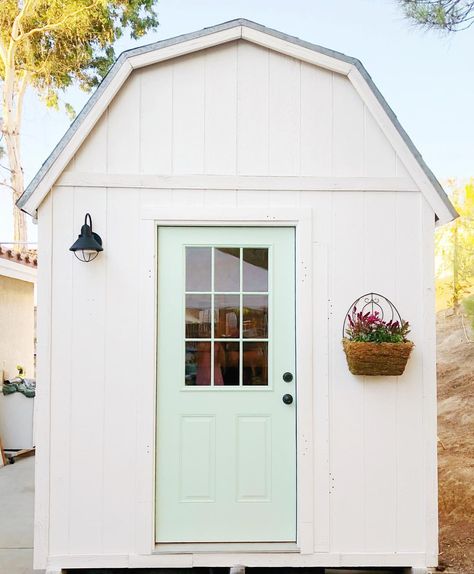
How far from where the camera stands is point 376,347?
305 centimetres

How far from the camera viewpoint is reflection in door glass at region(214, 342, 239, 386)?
3307 millimetres

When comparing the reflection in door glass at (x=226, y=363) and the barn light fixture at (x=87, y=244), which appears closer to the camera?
the barn light fixture at (x=87, y=244)

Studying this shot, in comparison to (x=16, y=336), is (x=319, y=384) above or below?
below

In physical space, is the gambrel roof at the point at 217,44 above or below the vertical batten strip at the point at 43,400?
above

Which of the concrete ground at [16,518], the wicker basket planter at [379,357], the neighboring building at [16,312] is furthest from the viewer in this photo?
the neighboring building at [16,312]

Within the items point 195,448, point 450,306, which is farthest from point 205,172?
point 450,306

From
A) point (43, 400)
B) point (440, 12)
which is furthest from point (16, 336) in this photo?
point (440, 12)

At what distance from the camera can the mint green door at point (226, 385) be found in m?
3.24

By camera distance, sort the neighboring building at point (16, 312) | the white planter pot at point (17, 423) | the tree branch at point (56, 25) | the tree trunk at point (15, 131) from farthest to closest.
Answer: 1. the tree trunk at point (15, 131)
2. the tree branch at point (56, 25)
3. the neighboring building at point (16, 312)
4. the white planter pot at point (17, 423)

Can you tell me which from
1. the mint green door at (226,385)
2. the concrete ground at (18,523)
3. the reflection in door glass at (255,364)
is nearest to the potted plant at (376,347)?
the mint green door at (226,385)

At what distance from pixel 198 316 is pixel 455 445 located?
11.5ft

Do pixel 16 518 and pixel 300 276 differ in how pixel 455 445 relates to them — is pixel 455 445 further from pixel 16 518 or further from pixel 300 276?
pixel 16 518

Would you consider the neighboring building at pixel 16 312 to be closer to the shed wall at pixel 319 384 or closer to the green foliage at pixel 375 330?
the shed wall at pixel 319 384

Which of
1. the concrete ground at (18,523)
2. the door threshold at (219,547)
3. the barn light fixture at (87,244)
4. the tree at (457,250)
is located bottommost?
the concrete ground at (18,523)
